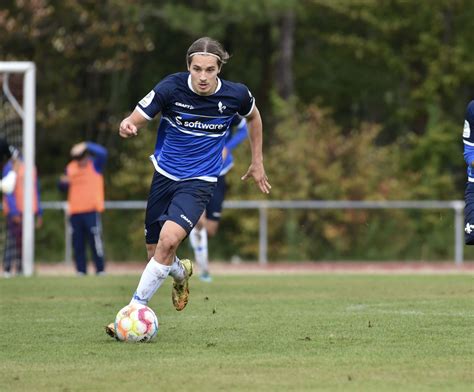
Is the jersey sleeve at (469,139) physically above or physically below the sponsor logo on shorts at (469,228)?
above

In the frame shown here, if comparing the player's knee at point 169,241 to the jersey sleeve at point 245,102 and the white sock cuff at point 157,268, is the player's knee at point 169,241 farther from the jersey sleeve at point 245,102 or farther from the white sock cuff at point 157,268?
the jersey sleeve at point 245,102

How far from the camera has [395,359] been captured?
787 cm

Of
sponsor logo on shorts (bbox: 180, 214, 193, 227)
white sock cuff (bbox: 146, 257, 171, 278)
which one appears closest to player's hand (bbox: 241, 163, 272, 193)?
sponsor logo on shorts (bbox: 180, 214, 193, 227)

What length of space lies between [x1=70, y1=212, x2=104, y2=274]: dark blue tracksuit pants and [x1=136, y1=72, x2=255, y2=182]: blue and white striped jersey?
32.6 ft

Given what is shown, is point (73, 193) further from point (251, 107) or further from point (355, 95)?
point (355, 95)

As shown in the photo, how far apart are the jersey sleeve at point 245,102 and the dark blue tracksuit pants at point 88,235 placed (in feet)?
32.5

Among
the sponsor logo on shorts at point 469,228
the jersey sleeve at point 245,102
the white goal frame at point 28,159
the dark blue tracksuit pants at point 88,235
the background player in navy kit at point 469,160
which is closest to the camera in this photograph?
the jersey sleeve at point 245,102

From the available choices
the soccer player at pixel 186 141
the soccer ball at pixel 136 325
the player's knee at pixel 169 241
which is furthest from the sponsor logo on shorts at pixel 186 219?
the soccer ball at pixel 136 325

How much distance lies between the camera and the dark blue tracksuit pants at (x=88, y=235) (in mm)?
19703

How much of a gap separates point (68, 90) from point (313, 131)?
717 centimetres

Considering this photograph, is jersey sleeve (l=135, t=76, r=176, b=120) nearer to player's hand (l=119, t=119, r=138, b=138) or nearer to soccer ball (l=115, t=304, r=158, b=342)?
player's hand (l=119, t=119, r=138, b=138)

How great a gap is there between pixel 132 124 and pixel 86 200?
10810 mm

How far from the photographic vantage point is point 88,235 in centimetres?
1984

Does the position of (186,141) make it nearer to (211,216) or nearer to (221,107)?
(221,107)
